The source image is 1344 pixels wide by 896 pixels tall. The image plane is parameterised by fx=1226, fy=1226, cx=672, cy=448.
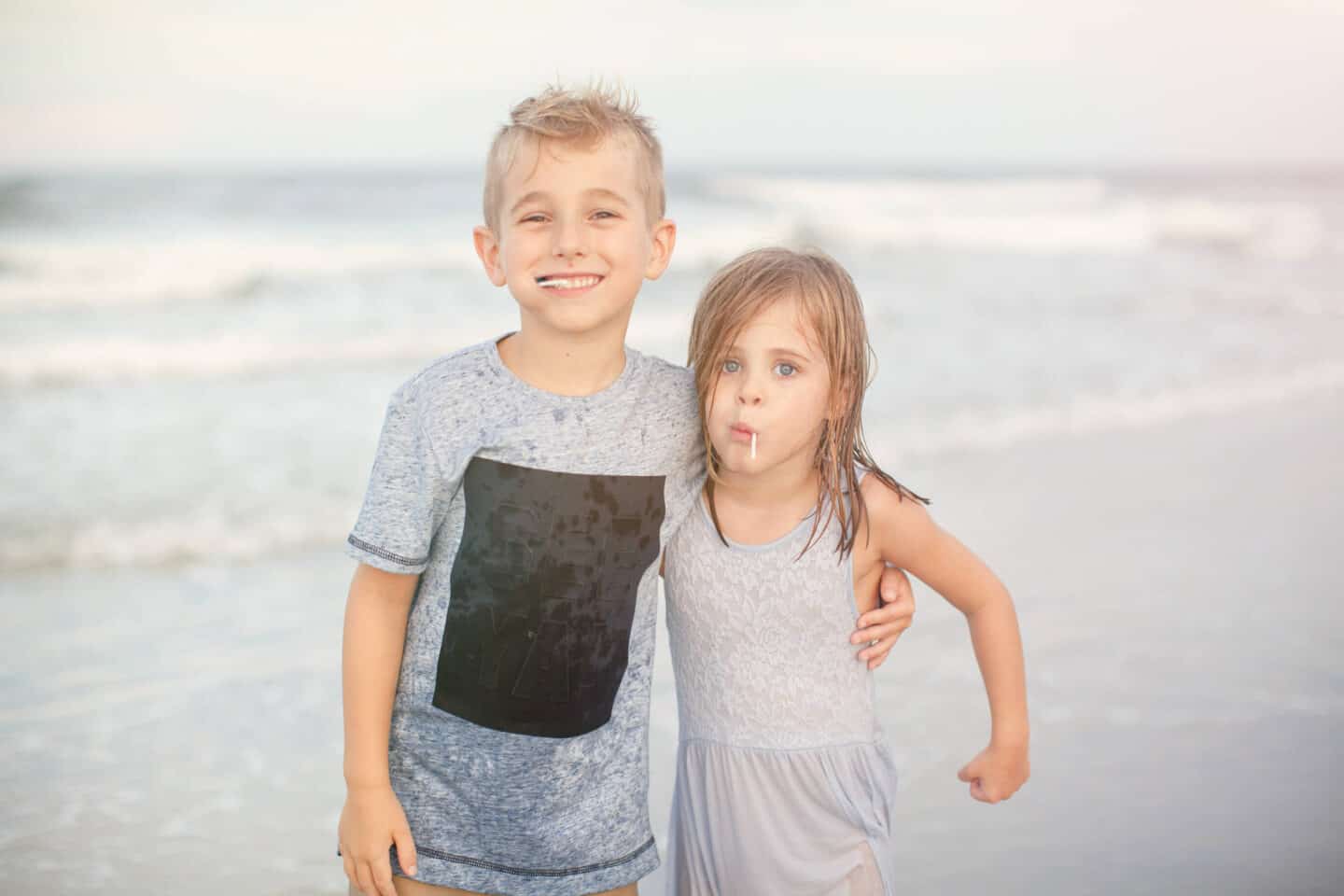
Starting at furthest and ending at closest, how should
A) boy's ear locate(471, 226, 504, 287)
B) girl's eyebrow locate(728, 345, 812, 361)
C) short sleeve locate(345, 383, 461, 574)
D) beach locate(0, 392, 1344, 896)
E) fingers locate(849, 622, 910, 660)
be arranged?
beach locate(0, 392, 1344, 896)
fingers locate(849, 622, 910, 660)
girl's eyebrow locate(728, 345, 812, 361)
boy's ear locate(471, 226, 504, 287)
short sleeve locate(345, 383, 461, 574)

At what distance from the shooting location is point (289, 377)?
873 centimetres

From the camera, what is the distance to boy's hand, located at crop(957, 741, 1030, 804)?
221cm

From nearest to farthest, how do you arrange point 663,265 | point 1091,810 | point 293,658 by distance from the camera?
point 663,265 < point 1091,810 < point 293,658

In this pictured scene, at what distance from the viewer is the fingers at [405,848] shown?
184 centimetres

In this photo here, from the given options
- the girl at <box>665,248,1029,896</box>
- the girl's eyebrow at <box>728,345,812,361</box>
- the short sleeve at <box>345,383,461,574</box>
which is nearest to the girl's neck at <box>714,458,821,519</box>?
the girl at <box>665,248,1029,896</box>

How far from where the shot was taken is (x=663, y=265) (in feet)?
6.86

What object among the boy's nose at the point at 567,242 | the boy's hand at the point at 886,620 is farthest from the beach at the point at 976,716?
the boy's nose at the point at 567,242

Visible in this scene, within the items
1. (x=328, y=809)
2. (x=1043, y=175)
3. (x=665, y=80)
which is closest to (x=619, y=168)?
(x=328, y=809)

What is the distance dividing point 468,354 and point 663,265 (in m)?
0.39

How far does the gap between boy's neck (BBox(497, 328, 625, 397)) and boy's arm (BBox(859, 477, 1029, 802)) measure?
0.56 m

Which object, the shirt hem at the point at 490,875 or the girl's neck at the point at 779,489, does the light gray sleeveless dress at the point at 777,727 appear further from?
the shirt hem at the point at 490,875

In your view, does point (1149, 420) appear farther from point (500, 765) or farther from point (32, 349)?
point (32, 349)

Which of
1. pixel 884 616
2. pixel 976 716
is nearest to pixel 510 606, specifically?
pixel 884 616

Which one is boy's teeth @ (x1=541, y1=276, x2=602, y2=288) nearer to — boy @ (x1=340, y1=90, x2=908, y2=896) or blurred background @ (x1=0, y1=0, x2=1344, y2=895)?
boy @ (x1=340, y1=90, x2=908, y2=896)
